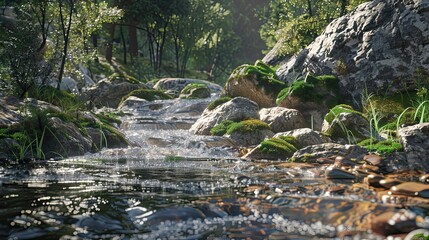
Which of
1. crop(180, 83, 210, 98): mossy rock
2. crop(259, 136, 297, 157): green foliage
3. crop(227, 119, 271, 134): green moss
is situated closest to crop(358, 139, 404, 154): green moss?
crop(259, 136, 297, 157): green foliage

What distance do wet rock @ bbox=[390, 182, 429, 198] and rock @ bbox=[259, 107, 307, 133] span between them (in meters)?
9.61

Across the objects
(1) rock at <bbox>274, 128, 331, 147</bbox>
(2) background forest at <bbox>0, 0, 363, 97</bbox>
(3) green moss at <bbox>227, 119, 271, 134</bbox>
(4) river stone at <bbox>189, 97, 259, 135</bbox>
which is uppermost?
(2) background forest at <bbox>0, 0, 363, 97</bbox>

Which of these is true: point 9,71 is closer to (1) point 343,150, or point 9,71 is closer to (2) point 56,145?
(2) point 56,145

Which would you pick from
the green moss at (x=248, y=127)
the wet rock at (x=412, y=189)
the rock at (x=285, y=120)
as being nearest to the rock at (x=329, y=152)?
the wet rock at (x=412, y=189)

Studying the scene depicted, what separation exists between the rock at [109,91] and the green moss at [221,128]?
39.9 ft

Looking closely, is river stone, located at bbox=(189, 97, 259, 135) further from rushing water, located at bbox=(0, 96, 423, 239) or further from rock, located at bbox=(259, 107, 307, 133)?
rushing water, located at bbox=(0, 96, 423, 239)

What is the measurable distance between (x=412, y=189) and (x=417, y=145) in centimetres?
360

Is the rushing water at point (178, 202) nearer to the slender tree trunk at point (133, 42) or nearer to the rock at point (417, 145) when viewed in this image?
the rock at point (417, 145)

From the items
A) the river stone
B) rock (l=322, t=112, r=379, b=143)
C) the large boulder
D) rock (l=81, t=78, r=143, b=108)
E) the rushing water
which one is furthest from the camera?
rock (l=81, t=78, r=143, b=108)

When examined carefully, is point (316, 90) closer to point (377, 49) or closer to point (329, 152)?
point (377, 49)

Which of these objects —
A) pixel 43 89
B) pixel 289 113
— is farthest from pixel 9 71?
pixel 289 113

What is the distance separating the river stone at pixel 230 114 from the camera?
17594 millimetres

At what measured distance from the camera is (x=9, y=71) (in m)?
14.7

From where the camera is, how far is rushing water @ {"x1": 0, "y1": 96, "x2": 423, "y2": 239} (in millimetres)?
4777
